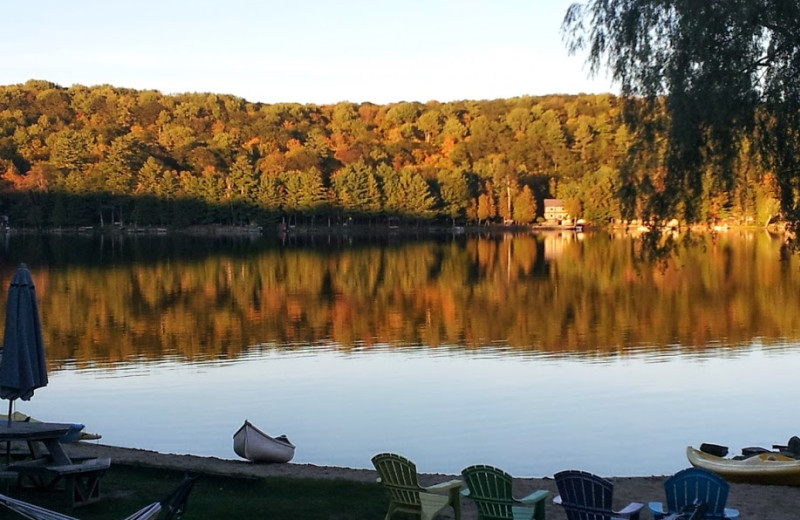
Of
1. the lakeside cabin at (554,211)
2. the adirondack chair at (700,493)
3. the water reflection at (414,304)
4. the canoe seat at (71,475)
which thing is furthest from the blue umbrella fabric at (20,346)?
the lakeside cabin at (554,211)

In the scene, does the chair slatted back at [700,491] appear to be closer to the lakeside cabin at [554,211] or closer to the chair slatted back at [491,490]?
the chair slatted back at [491,490]

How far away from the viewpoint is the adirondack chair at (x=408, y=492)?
8.20 metres

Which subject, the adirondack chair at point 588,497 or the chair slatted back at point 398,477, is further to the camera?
the chair slatted back at point 398,477

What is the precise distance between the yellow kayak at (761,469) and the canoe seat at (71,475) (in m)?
6.66

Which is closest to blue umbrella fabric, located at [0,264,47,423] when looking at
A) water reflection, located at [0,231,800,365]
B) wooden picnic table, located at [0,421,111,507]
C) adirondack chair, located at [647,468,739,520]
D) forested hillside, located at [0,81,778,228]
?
wooden picnic table, located at [0,421,111,507]

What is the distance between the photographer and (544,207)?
13375 cm

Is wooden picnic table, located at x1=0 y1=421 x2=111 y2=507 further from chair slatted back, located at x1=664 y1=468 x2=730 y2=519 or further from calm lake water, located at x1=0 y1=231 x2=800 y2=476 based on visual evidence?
calm lake water, located at x1=0 y1=231 x2=800 y2=476

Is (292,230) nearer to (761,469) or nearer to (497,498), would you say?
(761,469)

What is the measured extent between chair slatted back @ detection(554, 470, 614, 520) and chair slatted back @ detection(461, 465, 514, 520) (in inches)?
18.4

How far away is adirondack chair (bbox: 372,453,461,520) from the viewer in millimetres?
8203

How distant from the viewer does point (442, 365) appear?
73.2 ft

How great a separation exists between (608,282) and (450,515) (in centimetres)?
3683

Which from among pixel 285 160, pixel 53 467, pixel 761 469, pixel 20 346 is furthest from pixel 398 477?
pixel 285 160

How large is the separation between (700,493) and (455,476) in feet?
15.7
